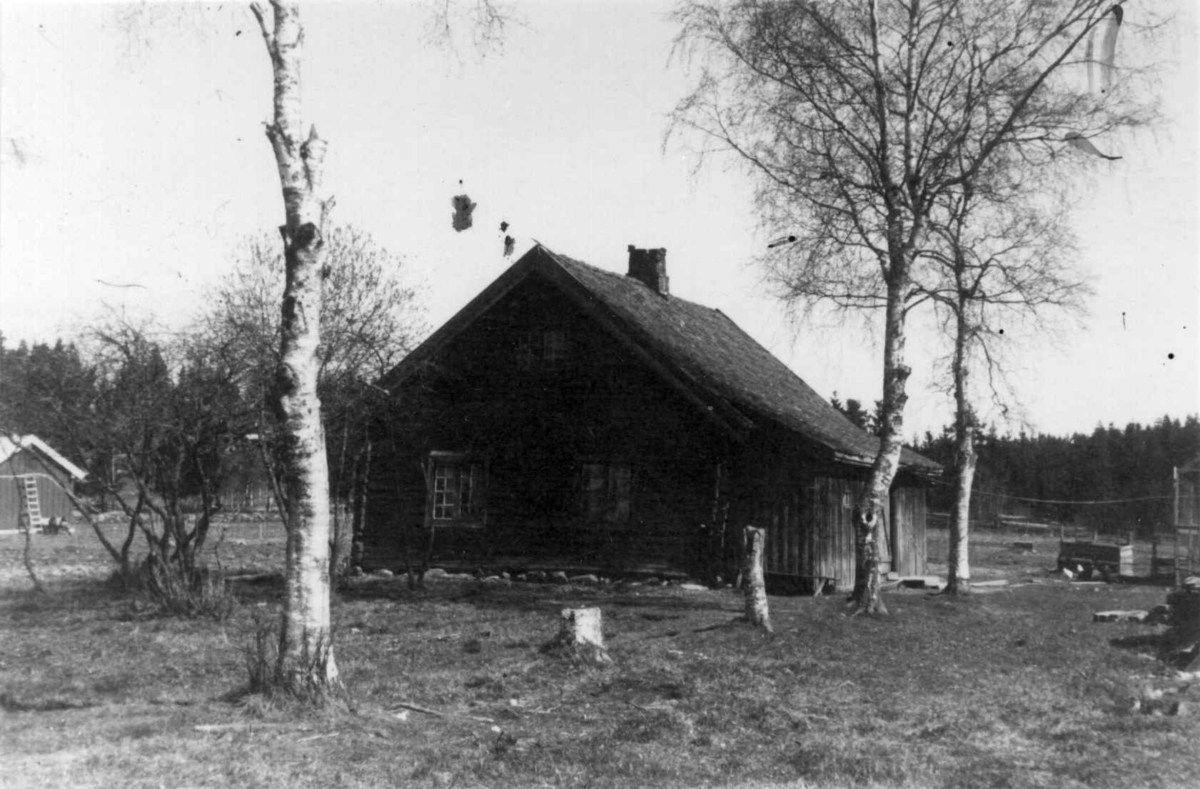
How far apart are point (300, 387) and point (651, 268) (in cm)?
2019

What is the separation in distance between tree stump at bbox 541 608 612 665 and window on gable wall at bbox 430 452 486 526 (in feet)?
36.8

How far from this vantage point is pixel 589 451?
21.7 meters

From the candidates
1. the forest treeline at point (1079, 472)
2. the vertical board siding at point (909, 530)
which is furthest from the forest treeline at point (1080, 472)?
the vertical board siding at point (909, 530)

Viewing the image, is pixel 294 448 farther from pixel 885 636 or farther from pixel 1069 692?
pixel 885 636

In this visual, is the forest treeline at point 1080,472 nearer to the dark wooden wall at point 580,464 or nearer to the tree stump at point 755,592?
the dark wooden wall at point 580,464

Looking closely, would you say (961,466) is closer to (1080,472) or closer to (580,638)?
(580,638)

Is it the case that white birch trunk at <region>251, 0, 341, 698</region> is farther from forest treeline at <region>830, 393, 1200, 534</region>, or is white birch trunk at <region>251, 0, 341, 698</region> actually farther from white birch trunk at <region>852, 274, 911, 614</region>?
forest treeline at <region>830, 393, 1200, 534</region>

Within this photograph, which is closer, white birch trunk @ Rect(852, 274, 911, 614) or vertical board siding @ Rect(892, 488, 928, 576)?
white birch trunk @ Rect(852, 274, 911, 614)

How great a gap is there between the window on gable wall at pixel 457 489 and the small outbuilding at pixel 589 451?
3 centimetres

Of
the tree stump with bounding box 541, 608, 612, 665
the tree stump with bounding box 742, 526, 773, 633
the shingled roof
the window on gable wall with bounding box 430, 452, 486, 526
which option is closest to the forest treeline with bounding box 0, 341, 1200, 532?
the shingled roof

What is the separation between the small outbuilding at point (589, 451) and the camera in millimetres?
20922

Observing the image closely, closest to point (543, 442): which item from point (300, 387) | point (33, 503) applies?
point (300, 387)

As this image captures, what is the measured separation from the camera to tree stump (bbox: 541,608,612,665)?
1121 cm

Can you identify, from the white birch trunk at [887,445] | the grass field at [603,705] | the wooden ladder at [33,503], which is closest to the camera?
the grass field at [603,705]
